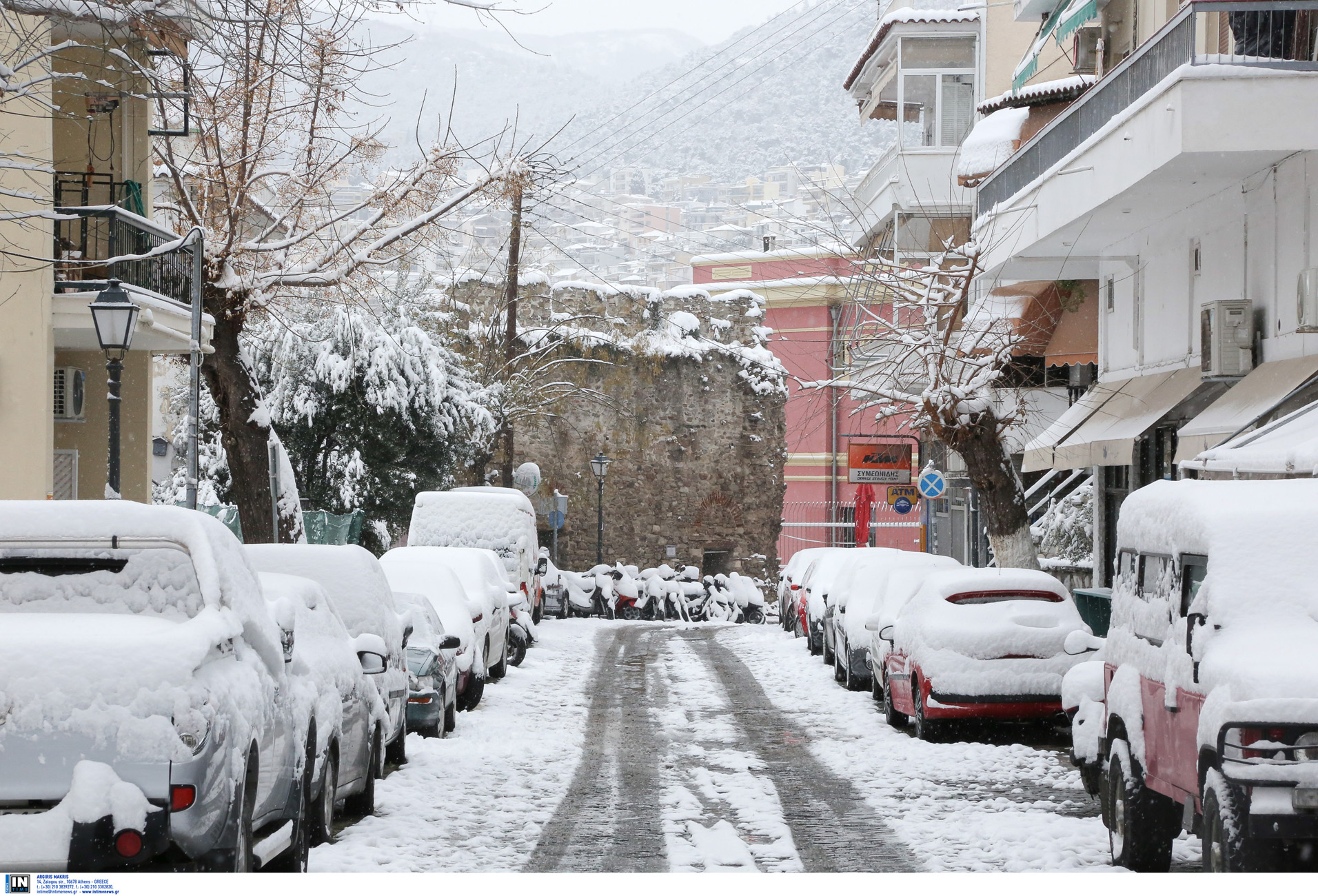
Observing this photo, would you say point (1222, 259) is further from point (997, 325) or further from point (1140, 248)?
point (997, 325)

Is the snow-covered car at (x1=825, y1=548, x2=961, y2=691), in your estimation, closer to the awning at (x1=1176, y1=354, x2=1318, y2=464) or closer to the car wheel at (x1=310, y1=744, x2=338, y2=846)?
the awning at (x1=1176, y1=354, x2=1318, y2=464)

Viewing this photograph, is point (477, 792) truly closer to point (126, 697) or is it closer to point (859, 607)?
point (126, 697)

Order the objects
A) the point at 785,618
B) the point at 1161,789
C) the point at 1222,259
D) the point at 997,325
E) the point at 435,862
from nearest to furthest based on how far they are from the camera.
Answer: the point at 1161,789 < the point at 435,862 < the point at 1222,259 < the point at 997,325 < the point at 785,618

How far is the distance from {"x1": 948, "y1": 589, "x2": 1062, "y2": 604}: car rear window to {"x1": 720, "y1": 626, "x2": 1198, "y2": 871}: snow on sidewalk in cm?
123

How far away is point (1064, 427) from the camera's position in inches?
857

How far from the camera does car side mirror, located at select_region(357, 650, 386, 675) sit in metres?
9.38

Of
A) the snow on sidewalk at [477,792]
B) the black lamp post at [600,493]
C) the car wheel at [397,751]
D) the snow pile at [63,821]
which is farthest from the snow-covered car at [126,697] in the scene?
the black lamp post at [600,493]

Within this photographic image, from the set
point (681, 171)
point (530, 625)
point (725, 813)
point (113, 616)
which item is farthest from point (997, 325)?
point (681, 171)

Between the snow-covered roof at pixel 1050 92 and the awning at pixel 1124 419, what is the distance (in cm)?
423

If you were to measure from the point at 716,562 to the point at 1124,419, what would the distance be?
2555cm

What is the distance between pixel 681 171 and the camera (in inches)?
5472

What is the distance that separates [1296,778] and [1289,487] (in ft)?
5.85

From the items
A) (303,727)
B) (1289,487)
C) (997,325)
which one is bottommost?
(303,727)

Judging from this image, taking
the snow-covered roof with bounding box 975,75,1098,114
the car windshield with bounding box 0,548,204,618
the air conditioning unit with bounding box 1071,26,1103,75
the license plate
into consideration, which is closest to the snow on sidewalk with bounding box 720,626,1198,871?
the license plate
